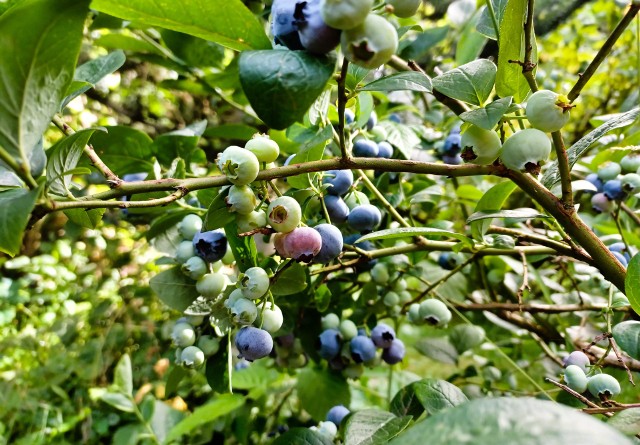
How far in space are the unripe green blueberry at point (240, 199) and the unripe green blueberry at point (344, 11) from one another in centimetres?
25

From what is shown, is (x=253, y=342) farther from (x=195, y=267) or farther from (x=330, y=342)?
(x=330, y=342)

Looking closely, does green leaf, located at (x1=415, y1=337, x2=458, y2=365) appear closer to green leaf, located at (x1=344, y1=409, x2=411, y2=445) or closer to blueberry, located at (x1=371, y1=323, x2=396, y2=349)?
blueberry, located at (x1=371, y1=323, x2=396, y2=349)

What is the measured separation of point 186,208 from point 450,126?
78 cm

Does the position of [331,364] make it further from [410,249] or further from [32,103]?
[32,103]

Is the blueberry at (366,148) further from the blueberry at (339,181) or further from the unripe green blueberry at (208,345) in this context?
the unripe green blueberry at (208,345)

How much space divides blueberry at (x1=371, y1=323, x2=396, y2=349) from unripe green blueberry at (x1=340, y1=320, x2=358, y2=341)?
4cm

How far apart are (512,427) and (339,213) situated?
21.0 inches

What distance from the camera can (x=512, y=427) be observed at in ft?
1.07

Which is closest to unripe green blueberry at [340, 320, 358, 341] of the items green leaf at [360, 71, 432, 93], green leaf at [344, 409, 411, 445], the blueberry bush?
the blueberry bush

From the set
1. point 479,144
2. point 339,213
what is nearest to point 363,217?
point 339,213

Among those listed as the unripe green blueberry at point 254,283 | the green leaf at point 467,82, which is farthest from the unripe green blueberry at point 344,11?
the unripe green blueberry at point 254,283

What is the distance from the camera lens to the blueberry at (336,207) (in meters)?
0.82

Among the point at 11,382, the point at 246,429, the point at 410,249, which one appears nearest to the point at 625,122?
the point at 410,249

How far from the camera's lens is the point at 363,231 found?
867mm
